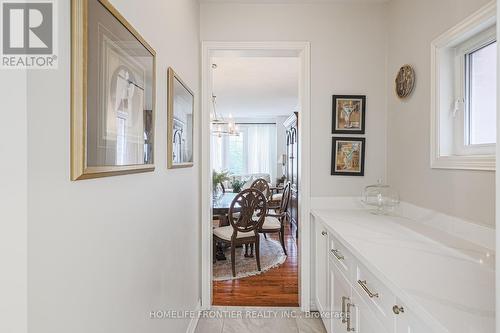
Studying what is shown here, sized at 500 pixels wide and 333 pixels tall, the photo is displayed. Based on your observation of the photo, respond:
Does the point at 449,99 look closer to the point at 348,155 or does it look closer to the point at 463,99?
the point at 463,99

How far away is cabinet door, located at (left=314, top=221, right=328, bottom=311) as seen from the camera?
2293 mm

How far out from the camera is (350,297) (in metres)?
1.65

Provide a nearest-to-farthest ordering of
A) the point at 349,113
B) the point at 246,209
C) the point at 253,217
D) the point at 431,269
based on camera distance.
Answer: the point at 431,269, the point at 349,113, the point at 246,209, the point at 253,217

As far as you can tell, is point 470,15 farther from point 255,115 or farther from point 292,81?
point 255,115

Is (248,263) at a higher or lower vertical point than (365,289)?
lower

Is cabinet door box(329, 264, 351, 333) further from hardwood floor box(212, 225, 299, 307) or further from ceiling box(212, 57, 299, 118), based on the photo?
ceiling box(212, 57, 299, 118)

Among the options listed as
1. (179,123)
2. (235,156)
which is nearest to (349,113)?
(179,123)

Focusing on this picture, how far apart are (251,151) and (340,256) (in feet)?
23.6

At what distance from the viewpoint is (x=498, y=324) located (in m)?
0.66

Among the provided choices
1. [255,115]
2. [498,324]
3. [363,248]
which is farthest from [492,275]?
[255,115]

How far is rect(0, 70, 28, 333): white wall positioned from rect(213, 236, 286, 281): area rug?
288 centimetres

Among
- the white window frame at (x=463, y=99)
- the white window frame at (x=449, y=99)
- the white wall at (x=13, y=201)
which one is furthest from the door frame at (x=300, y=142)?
the white wall at (x=13, y=201)

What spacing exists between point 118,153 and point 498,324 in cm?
108

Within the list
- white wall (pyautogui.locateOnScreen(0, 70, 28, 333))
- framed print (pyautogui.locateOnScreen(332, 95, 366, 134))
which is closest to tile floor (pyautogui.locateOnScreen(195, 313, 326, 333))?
framed print (pyautogui.locateOnScreen(332, 95, 366, 134))
